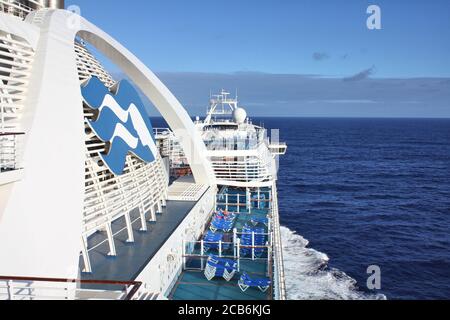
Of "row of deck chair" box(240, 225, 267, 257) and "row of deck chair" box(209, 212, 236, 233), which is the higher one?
"row of deck chair" box(209, 212, 236, 233)

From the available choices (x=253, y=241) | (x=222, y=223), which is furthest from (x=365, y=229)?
(x=253, y=241)

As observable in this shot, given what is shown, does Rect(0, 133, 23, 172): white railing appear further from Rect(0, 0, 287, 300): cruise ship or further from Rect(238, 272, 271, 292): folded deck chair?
Rect(238, 272, 271, 292): folded deck chair

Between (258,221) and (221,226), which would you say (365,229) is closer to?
(258,221)

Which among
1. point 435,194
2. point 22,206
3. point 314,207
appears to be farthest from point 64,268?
point 435,194

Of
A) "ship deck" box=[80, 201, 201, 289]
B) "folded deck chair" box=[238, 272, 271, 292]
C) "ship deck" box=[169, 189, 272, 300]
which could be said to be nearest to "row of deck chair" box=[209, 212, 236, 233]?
"ship deck" box=[80, 201, 201, 289]

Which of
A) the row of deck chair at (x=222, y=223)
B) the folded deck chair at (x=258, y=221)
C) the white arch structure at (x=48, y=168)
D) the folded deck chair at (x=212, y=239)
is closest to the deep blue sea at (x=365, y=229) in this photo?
the folded deck chair at (x=258, y=221)

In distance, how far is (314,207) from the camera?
43.4 m

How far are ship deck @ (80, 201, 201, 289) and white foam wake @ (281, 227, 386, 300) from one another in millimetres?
7875

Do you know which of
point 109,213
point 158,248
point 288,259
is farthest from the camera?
point 288,259

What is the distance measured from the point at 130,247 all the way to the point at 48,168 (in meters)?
6.11

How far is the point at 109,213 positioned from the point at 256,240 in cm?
778

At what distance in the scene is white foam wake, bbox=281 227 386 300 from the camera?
2205cm
